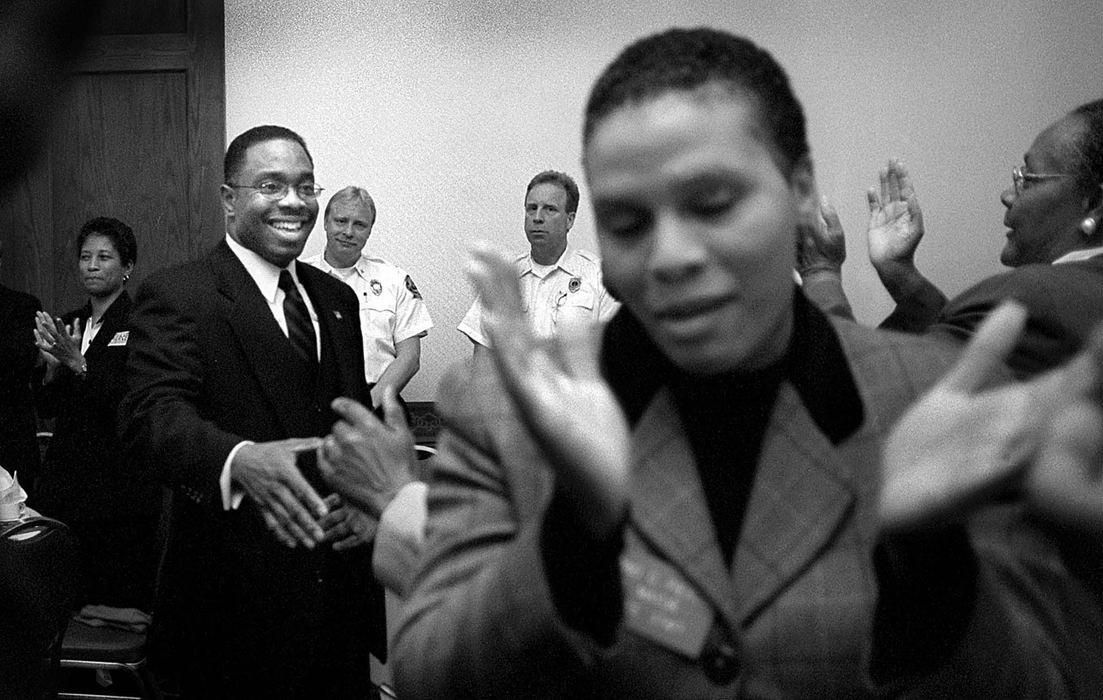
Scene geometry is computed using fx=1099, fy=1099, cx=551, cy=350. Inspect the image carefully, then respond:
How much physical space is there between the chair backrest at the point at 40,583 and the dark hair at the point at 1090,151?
154cm

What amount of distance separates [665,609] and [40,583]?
1525 millimetres

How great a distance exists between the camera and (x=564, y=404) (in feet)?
1.99

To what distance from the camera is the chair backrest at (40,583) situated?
150cm

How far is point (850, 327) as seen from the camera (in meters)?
0.90

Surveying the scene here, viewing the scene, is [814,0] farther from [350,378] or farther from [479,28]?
[350,378]

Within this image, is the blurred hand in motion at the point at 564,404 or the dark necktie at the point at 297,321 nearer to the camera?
the blurred hand in motion at the point at 564,404

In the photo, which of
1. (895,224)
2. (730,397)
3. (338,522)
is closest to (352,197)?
(338,522)

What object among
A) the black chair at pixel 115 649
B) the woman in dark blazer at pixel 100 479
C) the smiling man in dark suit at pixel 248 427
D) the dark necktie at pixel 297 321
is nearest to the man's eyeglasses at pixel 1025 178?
the smiling man in dark suit at pixel 248 427

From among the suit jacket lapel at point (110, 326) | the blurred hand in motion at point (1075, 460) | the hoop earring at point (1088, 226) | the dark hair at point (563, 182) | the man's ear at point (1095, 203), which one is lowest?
the suit jacket lapel at point (110, 326)

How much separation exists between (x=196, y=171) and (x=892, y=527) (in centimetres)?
473

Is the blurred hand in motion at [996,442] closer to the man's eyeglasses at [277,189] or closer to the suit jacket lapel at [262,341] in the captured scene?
the suit jacket lapel at [262,341]

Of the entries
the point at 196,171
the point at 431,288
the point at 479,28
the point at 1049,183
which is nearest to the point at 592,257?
the point at 431,288

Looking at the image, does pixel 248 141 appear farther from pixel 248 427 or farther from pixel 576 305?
pixel 576 305

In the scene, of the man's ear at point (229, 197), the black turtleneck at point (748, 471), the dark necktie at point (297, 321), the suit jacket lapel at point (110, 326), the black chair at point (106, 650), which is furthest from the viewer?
the suit jacket lapel at point (110, 326)
